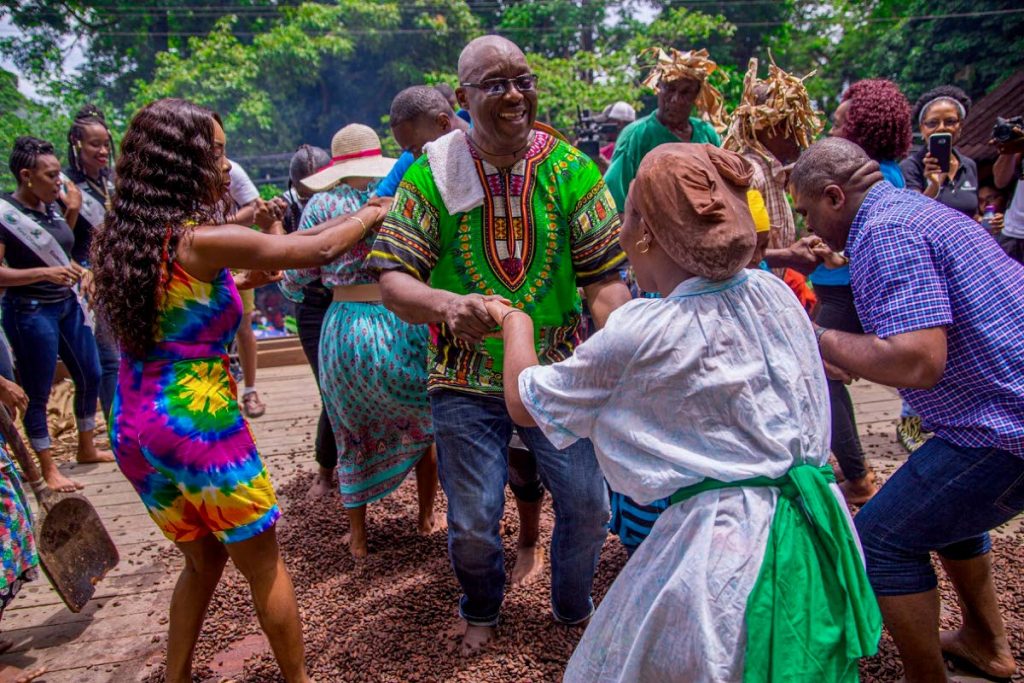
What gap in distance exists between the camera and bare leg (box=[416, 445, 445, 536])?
12.8ft

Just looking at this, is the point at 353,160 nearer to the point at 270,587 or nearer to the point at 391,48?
the point at 270,587

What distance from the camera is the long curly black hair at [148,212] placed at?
2.28 m

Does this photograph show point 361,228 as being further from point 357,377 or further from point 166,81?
point 166,81

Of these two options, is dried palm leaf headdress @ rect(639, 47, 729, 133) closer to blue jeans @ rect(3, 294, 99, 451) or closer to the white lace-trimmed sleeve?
the white lace-trimmed sleeve

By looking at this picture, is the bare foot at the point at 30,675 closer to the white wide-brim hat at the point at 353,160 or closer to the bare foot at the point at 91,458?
the white wide-brim hat at the point at 353,160

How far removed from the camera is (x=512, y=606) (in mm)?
3213

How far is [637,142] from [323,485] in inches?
106

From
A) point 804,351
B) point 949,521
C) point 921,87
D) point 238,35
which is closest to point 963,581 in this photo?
point 949,521

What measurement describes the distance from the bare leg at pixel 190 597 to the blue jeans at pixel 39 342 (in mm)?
2783

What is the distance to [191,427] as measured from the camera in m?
2.32

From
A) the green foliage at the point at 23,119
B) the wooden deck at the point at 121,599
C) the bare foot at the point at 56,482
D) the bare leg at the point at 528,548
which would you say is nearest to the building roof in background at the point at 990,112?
the wooden deck at the point at 121,599

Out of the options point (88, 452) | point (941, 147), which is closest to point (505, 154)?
point (941, 147)

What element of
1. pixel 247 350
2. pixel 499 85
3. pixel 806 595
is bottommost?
pixel 247 350

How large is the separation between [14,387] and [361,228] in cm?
168
